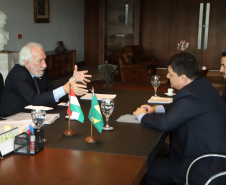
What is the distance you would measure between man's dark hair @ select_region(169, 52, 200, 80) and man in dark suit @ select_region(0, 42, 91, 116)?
0.83 meters

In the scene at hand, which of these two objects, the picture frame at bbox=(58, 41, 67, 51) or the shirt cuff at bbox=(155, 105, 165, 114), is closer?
the shirt cuff at bbox=(155, 105, 165, 114)

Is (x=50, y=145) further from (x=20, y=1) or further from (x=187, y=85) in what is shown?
(x=20, y=1)

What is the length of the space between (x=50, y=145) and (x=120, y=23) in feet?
34.8

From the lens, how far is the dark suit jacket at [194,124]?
233 cm

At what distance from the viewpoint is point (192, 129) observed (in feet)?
7.83

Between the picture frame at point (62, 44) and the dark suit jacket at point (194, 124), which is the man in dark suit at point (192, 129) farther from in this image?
the picture frame at point (62, 44)

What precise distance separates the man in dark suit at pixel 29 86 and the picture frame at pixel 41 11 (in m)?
6.10

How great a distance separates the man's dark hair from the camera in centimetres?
258

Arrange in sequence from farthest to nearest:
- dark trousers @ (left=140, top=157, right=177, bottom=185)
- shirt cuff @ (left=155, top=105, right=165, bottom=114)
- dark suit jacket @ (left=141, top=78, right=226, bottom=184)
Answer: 1. shirt cuff @ (left=155, top=105, right=165, bottom=114)
2. dark trousers @ (left=140, top=157, right=177, bottom=185)
3. dark suit jacket @ (left=141, top=78, right=226, bottom=184)

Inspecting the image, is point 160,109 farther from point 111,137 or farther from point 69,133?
point 69,133

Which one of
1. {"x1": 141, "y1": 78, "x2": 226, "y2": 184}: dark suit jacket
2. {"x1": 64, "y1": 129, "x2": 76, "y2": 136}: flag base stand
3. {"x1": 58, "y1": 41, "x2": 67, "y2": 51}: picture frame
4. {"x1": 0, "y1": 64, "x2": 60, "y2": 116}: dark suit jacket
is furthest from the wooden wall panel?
{"x1": 64, "y1": 129, "x2": 76, "y2": 136}: flag base stand

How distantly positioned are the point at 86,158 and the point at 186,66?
43.7 inches

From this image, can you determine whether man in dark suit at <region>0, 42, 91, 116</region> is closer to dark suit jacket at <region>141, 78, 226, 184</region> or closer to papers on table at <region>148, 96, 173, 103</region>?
papers on table at <region>148, 96, 173, 103</region>

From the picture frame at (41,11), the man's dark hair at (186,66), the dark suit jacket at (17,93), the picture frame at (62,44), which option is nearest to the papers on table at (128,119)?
the man's dark hair at (186,66)
